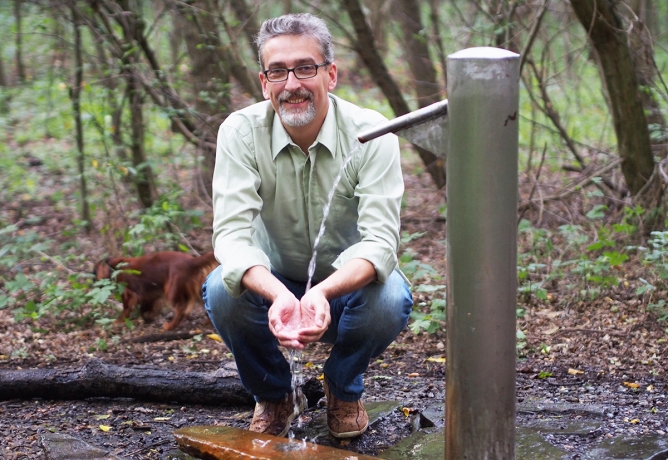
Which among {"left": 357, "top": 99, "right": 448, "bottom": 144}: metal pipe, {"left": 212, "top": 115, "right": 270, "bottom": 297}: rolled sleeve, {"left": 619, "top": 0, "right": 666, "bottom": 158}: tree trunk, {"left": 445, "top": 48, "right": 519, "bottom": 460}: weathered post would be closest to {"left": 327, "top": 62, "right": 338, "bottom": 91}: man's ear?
{"left": 212, "top": 115, "right": 270, "bottom": 297}: rolled sleeve

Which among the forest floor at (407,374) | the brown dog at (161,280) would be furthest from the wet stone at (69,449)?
the brown dog at (161,280)

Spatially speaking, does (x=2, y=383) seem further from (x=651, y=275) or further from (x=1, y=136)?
(x=1, y=136)

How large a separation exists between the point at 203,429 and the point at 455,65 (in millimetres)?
1614

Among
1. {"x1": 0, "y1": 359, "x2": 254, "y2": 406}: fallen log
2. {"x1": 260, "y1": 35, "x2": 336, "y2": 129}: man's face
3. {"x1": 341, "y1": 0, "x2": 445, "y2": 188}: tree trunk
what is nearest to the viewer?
{"x1": 260, "y1": 35, "x2": 336, "y2": 129}: man's face

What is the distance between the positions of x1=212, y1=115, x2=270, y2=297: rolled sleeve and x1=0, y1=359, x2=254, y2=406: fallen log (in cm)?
87

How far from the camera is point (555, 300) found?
4559 millimetres

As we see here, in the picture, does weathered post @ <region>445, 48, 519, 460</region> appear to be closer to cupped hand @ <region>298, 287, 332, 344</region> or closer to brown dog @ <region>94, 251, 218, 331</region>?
cupped hand @ <region>298, 287, 332, 344</region>

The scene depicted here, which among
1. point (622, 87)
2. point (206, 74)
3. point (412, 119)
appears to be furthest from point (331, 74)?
point (206, 74)

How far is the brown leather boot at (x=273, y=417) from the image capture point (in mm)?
2898

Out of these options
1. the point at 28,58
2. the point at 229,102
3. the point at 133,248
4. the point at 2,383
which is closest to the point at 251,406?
the point at 2,383

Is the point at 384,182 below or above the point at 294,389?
above

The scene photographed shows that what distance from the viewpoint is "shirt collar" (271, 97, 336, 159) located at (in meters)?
2.80

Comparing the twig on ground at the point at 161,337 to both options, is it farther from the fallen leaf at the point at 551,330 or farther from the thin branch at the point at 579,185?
the thin branch at the point at 579,185

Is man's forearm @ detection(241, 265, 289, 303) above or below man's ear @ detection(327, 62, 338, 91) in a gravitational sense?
below
